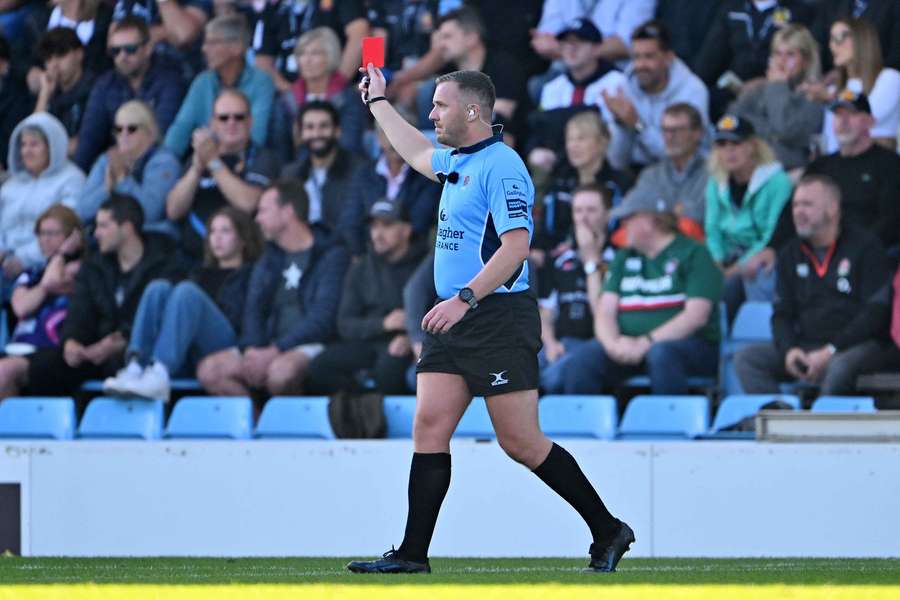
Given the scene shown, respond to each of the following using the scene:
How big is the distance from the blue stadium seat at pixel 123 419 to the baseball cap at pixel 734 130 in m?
4.23

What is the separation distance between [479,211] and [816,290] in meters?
5.42

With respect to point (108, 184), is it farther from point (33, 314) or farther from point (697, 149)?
point (697, 149)

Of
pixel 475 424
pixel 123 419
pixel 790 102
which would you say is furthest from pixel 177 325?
pixel 790 102

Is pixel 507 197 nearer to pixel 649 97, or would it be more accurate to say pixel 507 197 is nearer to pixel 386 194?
pixel 386 194

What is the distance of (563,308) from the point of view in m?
11.8

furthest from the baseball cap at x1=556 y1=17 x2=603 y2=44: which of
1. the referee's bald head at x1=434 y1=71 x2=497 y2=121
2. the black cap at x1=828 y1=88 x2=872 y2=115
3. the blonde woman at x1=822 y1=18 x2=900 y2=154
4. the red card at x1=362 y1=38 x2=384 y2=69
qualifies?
the referee's bald head at x1=434 y1=71 x2=497 y2=121

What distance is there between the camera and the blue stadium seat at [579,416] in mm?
10461

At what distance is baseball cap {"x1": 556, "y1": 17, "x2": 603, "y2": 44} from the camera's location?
1271 centimetres

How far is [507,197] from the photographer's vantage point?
5938 mm

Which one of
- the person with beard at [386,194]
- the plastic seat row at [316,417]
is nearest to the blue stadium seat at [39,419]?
the plastic seat row at [316,417]

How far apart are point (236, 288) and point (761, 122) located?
397 centimetres

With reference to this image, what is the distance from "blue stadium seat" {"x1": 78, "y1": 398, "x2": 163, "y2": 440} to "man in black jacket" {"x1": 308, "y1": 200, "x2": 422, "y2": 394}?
1.10 metres

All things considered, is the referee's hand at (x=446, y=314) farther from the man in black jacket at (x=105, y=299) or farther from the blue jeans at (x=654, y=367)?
the man in black jacket at (x=105, y=299)

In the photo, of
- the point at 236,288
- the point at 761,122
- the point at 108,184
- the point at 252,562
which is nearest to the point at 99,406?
the point at 236,288
